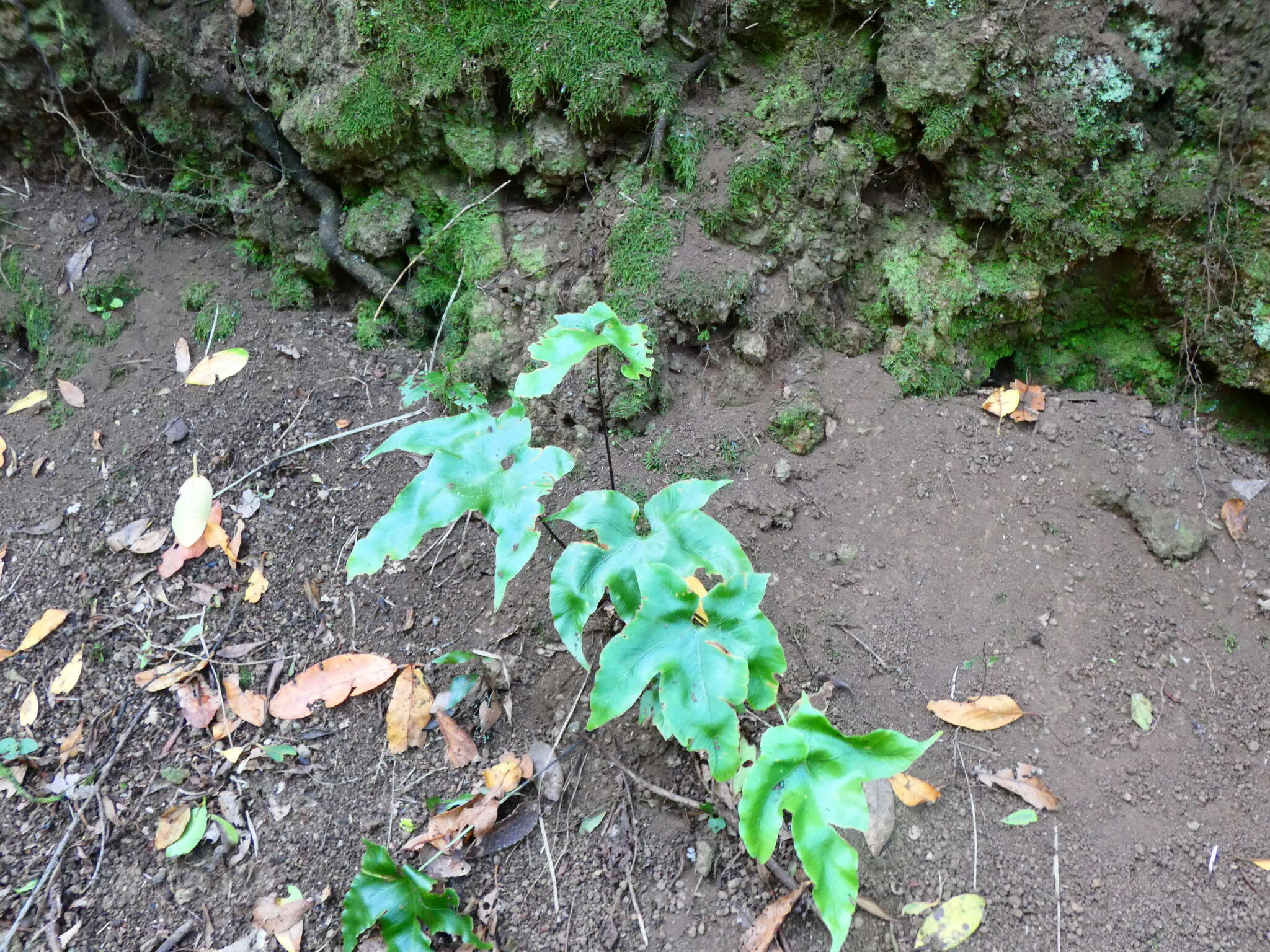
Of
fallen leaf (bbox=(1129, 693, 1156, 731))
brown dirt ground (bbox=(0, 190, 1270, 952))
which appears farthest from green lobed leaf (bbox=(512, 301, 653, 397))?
fallen leaf (bbox=(1129, 693, 1156, 731))

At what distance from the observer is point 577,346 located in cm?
187

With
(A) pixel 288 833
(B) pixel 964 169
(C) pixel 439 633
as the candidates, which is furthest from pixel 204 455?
(B) pixel 964 169

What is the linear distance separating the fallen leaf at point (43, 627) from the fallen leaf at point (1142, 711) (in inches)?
133

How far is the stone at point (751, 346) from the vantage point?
2.69m

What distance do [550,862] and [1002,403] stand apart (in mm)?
2112

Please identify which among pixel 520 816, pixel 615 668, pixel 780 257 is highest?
pixel 780 257

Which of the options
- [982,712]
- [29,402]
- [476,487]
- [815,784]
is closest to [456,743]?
[476,487]

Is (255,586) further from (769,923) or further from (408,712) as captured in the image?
(769,923)

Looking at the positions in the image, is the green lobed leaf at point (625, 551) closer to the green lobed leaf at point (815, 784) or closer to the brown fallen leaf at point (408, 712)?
the green lobed leaf at point (815, 784)

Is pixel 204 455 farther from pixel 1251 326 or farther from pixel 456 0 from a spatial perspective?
pixel 1251 326

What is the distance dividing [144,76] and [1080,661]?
4.26 m

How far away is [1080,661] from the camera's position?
2170 millimetres

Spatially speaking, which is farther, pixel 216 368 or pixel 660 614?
pixel 216 368

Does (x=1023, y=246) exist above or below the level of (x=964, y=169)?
below
